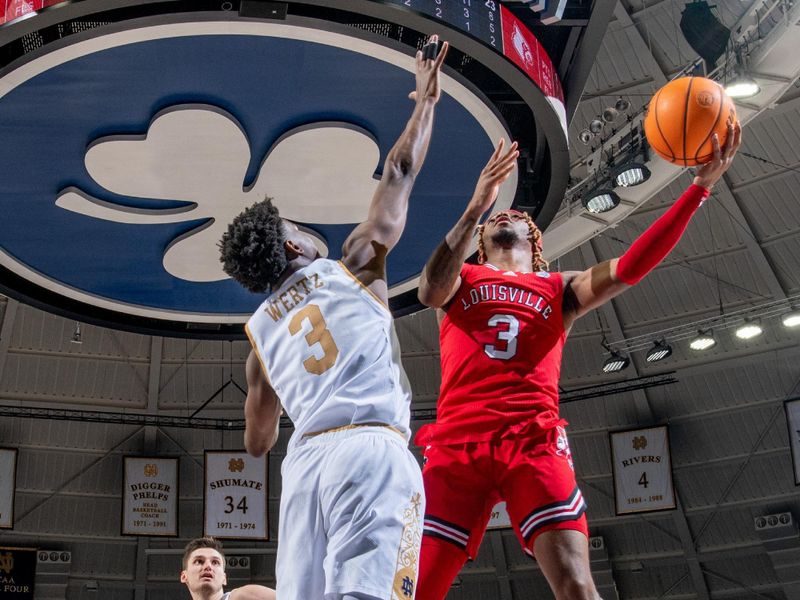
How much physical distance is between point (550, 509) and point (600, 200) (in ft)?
38.3

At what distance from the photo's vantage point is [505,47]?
9.97 metres

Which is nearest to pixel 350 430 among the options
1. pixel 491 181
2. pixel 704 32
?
pixel 491 181

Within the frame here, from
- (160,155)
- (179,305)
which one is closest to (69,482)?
(179,305)

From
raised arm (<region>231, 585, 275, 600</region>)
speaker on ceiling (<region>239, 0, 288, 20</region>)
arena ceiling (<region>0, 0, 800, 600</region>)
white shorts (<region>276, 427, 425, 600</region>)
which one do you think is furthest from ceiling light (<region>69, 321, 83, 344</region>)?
white shorts (<region>276, 427, 425, 600</region>)

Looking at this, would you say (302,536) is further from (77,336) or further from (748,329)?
(77,336)

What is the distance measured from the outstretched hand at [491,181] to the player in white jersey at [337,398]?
374 mm

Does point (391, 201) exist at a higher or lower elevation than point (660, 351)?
lower

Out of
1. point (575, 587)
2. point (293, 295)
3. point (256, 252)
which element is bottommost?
point (575, 587)

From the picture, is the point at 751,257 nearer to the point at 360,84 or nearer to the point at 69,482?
the point at 360,84

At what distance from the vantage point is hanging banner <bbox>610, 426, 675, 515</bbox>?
22.2 meters

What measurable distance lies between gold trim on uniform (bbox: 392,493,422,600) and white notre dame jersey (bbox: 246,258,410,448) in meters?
0.42

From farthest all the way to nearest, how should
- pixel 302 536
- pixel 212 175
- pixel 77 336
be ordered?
pixel 77 336 → pixel 212 175 → pixel 302 536

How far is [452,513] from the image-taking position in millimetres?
5117

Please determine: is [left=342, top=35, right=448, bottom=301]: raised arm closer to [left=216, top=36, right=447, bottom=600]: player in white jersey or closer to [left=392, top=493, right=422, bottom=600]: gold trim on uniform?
[left=216, top=36, right=447, bottom=600]: player in white jersey
